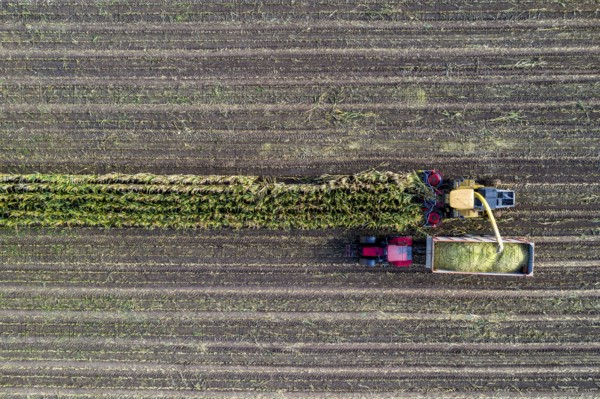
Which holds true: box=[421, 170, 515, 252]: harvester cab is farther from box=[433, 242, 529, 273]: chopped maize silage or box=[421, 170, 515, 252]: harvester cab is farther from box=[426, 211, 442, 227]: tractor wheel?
box=[433, 242, 529, 273]: chopped maize silage

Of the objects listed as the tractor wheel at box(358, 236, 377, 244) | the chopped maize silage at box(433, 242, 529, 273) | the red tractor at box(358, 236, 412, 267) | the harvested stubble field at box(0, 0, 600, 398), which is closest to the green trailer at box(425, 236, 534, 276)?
the chopped maize silage at box(433, 242, 529, 273)

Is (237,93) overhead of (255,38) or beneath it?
beneath

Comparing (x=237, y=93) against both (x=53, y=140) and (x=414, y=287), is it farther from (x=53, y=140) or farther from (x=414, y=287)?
(x=414, y=287)

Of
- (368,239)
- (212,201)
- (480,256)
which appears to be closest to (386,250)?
(368,239)

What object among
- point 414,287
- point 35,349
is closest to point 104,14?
point 35,349

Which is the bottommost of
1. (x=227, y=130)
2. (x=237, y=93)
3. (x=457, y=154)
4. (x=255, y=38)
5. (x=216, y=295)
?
(x=216, y=295)

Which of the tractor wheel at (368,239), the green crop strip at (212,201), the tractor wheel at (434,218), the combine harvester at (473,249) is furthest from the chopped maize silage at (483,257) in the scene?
the tractor wheel at (368,239)
